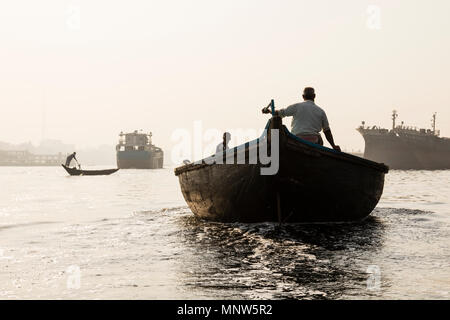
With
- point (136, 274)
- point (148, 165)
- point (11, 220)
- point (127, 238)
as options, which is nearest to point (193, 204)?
point (127, 238)

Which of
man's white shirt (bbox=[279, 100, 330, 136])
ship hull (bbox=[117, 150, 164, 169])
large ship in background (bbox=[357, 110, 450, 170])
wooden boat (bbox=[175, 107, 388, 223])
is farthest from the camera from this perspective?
ship hull (bbox=[117, 150, 164, 169])

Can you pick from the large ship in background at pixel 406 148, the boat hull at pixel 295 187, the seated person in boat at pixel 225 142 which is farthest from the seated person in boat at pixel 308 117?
the large ship in background at pixel 406 148

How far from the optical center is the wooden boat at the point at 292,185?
837 cm

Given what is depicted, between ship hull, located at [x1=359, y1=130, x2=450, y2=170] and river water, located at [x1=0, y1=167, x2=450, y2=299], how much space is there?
66215 mm

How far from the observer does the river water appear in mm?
4395

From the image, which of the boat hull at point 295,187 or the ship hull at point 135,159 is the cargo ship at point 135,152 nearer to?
the ship hull at point 135,159

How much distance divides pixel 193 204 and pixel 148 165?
76.7 m

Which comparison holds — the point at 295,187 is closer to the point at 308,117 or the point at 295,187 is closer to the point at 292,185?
the point at 292,185

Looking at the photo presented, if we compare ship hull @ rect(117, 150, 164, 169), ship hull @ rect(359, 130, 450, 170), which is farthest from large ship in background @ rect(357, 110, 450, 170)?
ship hull @ rect(117, 150, 164, 169)

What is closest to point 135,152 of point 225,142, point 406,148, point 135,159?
point 135,159

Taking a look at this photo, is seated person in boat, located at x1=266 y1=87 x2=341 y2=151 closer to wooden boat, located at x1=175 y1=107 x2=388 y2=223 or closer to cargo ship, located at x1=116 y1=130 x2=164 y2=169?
wooden boat, located at x1=175 y1=107 x2=388 y2=223

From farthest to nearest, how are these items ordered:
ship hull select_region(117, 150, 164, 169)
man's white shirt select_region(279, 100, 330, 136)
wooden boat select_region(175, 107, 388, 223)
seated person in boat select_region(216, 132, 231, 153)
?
ship hull select_region(117, 150, 164, 169), seated person in boat select_region(216, 132, 231, 153), man's white shirt select_region(279, 100, 330, 136), wooden boat select_region(175, 107, 388, 223)

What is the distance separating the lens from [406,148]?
238ft
